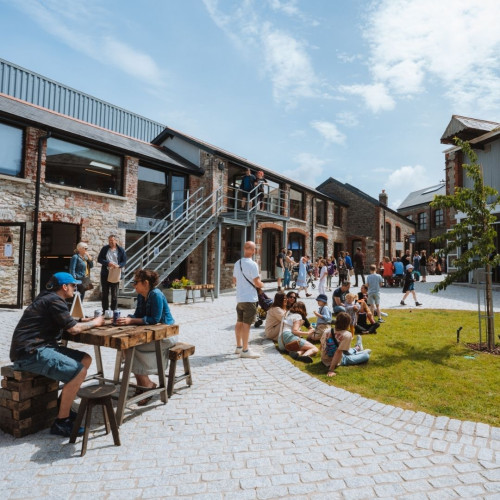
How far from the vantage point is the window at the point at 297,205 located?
69.8 feet

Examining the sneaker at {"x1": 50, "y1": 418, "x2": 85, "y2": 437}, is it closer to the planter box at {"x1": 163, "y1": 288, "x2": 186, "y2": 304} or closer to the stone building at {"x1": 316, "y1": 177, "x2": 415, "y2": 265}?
the planter box at {"x1": 163, "y1": 288, "x2": 186, "y2": 304}

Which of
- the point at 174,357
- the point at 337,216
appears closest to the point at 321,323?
the point at 174,357

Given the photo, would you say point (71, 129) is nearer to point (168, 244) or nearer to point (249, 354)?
point (168, 244)

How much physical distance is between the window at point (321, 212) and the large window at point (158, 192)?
1084cm

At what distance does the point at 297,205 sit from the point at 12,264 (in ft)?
50.4

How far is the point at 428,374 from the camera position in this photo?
5.05 m

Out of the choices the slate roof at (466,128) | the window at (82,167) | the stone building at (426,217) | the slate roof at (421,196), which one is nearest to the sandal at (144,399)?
the window at (82,167)

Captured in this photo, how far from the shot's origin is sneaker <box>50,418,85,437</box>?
323 centimetres

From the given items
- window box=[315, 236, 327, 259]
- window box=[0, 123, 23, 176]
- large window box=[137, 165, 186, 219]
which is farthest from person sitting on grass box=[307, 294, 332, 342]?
window box=[315, 236, 327, 259]

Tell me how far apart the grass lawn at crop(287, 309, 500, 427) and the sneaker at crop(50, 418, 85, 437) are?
3018mm

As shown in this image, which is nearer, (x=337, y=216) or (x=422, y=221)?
(x=337, y=216)

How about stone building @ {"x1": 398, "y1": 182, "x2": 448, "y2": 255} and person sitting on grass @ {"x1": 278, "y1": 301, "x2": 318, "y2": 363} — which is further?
stone building @ {"x1": 398, "y1": 182, "x2": 448, "y2": 255}


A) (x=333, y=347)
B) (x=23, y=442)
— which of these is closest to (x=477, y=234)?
(x=333, y=347)

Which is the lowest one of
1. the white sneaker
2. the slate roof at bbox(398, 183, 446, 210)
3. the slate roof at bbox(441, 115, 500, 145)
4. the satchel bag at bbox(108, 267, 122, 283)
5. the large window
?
the white sneaker
